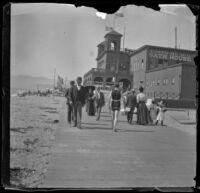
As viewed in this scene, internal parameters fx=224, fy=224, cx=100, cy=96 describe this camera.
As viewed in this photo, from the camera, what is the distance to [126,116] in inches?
149

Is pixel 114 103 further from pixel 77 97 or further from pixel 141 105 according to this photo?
pixel 77 97

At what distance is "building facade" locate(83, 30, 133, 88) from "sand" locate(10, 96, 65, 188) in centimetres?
55

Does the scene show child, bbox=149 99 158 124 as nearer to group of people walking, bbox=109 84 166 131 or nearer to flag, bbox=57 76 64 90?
group of people walking, bbox=109 84 166 131

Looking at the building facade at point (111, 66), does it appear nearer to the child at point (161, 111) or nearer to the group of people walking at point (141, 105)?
the group of people walking at point (141, 105)

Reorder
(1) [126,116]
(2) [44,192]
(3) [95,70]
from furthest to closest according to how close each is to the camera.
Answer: (1) [126,116] < (3) [95,70] < (2) [44,192]

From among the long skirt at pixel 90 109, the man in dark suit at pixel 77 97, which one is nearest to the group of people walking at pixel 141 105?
the man in dark suit at pixel 77 97

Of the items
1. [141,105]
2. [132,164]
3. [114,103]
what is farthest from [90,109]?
[132,164]

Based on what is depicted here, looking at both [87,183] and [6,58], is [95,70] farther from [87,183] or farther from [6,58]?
[87,183]

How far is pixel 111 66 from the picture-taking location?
300 cm

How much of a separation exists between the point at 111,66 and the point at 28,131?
4.41ft

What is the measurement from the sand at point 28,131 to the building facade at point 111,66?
55 cm

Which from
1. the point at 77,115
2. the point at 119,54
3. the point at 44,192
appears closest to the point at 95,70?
the point at 119,54

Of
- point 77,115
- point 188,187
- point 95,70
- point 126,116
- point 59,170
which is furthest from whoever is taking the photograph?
point 126,116

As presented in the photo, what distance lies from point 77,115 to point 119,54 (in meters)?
1.04
